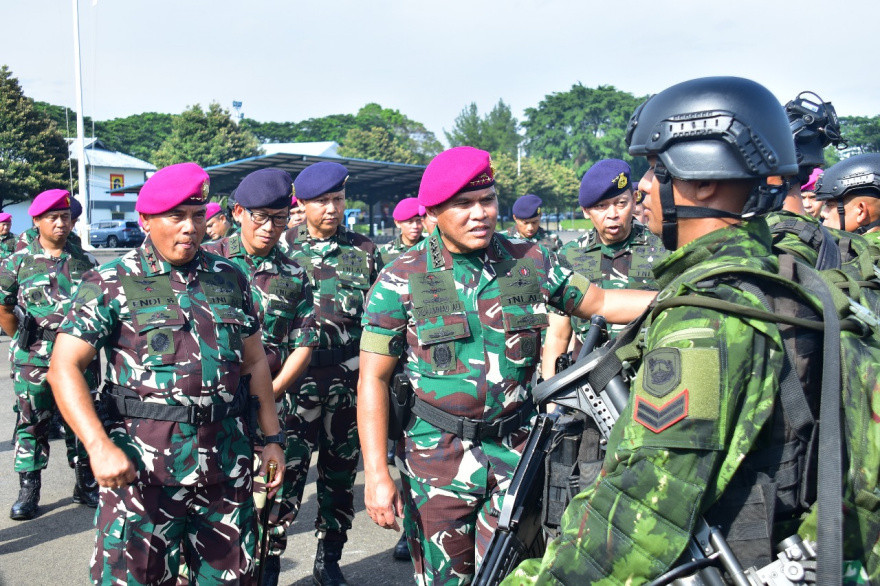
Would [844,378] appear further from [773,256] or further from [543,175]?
[543,175]

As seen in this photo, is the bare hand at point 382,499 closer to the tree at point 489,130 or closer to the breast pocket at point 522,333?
the breast pocket at point 522,333

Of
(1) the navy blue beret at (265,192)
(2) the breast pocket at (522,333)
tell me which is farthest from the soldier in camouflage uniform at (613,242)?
(2) the breast pocket at (522,333)

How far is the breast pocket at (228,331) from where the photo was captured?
319cm

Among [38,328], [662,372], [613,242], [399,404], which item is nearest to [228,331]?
[399,404]

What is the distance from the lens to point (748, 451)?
146cm

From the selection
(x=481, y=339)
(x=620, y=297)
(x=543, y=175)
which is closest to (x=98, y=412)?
(x=481, y=339)

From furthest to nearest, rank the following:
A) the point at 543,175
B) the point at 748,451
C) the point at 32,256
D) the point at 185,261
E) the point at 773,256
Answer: the point at 543,175
the point at 32,256
the point at 185,261
the point at 773,256
the point at 748,451

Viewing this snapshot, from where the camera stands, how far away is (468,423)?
2.94 meters

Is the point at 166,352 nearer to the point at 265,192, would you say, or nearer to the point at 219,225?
the point at 265,192

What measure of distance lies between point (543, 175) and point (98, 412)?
65.7 metres

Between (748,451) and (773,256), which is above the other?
(773,256)

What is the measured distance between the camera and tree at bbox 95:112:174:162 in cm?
8812

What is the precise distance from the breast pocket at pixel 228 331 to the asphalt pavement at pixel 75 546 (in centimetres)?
188

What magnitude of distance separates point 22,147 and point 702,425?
4691 centimetres
